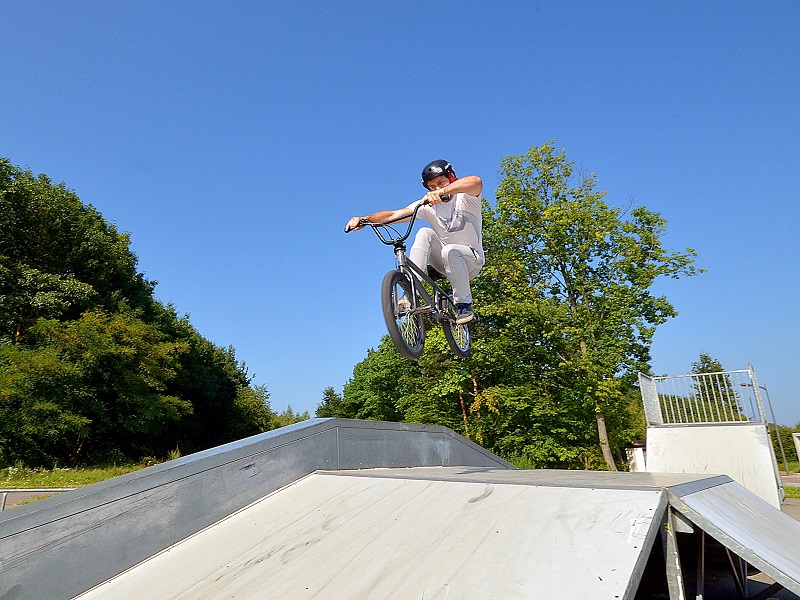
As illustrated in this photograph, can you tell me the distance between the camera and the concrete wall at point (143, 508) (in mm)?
2807

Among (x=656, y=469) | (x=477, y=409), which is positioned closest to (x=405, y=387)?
(x=477, y=409)

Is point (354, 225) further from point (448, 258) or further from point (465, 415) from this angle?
point (465, 415)

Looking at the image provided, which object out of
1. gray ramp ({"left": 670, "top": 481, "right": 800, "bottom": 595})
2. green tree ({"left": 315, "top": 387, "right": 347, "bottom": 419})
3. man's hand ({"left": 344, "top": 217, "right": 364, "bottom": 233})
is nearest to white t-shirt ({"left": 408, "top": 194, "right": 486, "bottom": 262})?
man's hand ({"left": 344, "top": 217, "right": 364, "bottom": 233})

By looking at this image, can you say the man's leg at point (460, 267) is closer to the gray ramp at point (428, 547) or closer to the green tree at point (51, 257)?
the gray ramp at point (428, 547)

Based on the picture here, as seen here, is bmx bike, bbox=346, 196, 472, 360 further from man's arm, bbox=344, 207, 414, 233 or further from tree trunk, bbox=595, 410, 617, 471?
tree trunk, bbox=595, 410, 617, 471

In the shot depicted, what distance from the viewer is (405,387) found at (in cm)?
3023

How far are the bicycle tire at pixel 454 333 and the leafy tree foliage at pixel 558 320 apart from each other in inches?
544

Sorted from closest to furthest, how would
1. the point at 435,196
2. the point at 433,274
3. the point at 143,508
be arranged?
the point at 143,508
the point at 435,196
the point at 433,274

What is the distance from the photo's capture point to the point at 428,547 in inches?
108

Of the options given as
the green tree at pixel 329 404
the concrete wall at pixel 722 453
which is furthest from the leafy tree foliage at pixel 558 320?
the green tree at pixel 329 404

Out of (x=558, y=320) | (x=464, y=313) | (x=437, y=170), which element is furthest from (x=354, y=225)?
(x=558, y=320)

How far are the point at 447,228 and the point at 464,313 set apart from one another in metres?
0.93

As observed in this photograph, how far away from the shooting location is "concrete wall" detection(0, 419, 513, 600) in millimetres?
2807

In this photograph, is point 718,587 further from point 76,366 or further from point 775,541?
point 76,366
